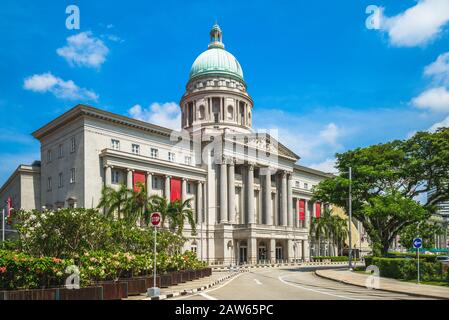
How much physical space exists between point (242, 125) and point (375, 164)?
4183 cm

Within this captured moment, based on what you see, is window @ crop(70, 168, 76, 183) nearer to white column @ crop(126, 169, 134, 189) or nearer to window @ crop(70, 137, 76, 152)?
window @ crop(70, 137, 76, 152)

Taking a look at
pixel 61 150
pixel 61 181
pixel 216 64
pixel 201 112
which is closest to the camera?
pixel 61 181

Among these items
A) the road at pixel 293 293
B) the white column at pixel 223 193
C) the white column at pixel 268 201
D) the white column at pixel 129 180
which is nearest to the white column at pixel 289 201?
the white column at pixel 268 201

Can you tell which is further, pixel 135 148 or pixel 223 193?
pixel 223 193

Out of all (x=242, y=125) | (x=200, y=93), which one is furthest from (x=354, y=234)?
(x=200, y=93)

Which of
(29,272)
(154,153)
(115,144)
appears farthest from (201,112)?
(29,272)

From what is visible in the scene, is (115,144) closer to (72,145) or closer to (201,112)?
(72,145)

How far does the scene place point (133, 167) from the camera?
61281 millimetres

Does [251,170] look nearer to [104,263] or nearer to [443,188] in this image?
[443,188]

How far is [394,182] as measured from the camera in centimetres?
4809

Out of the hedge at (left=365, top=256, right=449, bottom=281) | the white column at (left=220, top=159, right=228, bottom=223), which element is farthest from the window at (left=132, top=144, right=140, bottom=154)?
the hedge at (left=365, top=256, right=449, bottom=281)

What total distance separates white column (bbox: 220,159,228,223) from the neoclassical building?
0.15m

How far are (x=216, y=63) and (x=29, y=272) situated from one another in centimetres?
7762

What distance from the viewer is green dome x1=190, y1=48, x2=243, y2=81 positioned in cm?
9250
